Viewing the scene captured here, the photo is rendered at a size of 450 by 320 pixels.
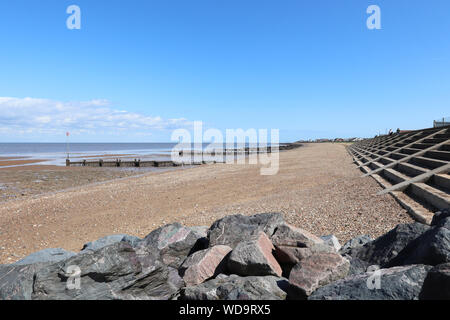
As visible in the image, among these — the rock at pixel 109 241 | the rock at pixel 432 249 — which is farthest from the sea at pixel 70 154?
the rock at pixel 432 249

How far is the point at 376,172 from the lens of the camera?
11.5 metres

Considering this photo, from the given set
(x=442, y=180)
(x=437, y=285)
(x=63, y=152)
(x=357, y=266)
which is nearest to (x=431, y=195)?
(x=442, y=180)

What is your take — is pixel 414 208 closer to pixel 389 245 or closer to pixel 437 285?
pixel 389 245

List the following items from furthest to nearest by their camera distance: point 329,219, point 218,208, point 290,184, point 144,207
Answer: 1. point 290,184
2. point 144,207
3. point 218,208
4. point 329,219

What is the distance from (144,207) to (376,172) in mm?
10148

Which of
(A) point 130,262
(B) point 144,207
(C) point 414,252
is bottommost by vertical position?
(B) point 144,207

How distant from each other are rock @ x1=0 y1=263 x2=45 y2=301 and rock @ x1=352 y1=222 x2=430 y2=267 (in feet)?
15.8

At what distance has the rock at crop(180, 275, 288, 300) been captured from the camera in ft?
10.6

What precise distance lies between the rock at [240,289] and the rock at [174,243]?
125cm

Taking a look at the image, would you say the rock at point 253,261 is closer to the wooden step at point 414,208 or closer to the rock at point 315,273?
the rock at point 315,273
